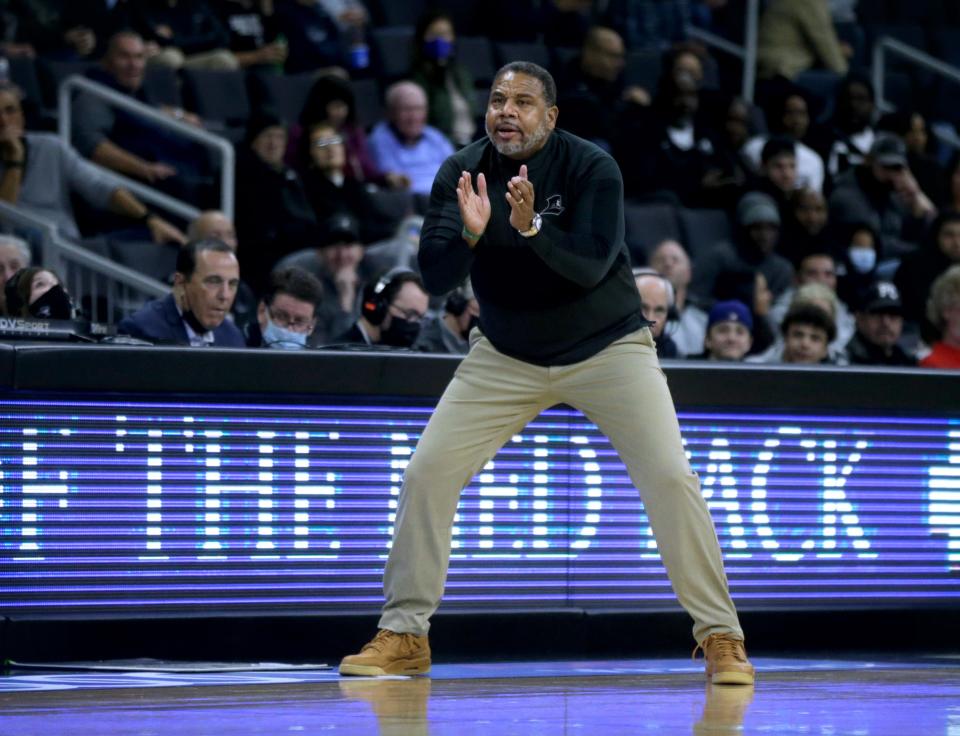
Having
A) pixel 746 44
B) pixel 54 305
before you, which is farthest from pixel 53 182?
pixel 746 44

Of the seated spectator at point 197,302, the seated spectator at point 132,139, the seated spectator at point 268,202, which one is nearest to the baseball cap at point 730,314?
the seated spectator at point 268,202

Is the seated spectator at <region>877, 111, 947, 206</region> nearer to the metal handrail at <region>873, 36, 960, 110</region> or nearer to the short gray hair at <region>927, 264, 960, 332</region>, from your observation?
the metal handrail at <region>873, 36, 960, 110</region>

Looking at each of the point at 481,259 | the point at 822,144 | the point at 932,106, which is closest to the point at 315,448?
the point at 481,259

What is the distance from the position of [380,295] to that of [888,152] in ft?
21.0

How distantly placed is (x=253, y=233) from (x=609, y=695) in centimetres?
628

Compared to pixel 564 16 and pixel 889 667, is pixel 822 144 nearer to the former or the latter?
pixel 564 16

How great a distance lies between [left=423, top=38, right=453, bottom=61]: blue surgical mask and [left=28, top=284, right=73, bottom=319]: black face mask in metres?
6.03

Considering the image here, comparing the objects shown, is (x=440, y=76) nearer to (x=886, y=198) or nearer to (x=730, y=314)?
(x=886, y=198)

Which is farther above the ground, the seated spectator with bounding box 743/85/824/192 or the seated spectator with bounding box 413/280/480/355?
the seated spectator with bounding box 743/85/824/192

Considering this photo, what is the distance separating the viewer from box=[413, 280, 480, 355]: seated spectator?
8797mm

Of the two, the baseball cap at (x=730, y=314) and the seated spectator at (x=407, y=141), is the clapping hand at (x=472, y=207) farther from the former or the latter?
the seated spectator at (x=407, y=141)

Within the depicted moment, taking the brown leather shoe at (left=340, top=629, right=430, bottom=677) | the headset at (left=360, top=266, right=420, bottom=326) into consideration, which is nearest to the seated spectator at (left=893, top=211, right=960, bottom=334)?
the headset at (left=360, top=266, right=420, bottom=326)

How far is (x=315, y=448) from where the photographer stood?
692cm

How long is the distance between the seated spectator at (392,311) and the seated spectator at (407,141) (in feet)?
12.5
